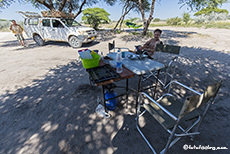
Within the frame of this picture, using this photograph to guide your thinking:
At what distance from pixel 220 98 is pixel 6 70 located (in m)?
7.52

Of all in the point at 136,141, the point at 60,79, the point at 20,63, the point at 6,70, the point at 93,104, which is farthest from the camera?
the point at 20,63

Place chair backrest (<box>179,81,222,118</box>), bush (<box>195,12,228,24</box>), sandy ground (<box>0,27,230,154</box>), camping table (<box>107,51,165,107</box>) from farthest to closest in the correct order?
1. bush (<box>195,12,228,24</box>)
2. camping table (<box>107,51,165,107</box>)
3. sandy ground (<box>0,27,230,154</box>)
4. chair backrest (<box>179,81,222,118</box>)

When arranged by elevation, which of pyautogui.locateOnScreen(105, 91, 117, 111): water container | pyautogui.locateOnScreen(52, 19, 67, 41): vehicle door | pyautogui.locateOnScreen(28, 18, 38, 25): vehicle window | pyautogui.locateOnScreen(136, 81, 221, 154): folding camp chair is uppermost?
pyautogui.locateOnScreen(28, 18, 38, 25): vehicle window

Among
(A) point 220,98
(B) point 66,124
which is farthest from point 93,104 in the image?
(A) point 220,98

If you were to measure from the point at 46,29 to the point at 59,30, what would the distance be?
44.5 inches

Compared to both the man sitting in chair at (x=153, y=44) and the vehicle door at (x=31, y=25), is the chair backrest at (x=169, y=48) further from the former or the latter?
the vehicle door at (x=31, y=25)

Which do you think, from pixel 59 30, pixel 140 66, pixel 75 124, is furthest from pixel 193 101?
pixel 59 30

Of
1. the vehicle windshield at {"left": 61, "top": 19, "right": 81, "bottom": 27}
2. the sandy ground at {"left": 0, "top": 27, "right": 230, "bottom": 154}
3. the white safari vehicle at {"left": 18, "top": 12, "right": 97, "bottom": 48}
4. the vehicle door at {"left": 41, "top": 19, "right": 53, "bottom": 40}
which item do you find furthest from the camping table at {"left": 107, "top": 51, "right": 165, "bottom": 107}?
the vehicle door at {"left": 41, "top": 19, "right": 53, "bottom": 40}

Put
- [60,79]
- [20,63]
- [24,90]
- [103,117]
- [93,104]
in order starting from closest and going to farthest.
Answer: [103,117]
[93,104]
[24,90]
[60,79]
[20,63]

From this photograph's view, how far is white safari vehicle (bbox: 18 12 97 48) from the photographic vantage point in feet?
23.4

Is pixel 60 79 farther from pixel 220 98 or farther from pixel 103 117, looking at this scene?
pixel 220 98

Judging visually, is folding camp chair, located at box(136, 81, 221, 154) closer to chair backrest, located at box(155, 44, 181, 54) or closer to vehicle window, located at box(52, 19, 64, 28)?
chair backrest, located at box(155, 44, 181, 54)

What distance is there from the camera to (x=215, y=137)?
5.89 feet

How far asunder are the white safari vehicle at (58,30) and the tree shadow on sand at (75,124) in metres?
4.82
